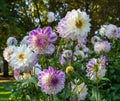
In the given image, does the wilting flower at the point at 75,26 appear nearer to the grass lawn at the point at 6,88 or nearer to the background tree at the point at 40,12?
the grass lawn at the point at 6,88

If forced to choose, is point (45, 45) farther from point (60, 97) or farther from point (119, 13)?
point (119, 13)

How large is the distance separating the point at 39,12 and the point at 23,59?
2385 centimetres

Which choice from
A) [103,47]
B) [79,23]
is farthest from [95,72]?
[103,47]

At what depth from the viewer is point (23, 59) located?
2373mm

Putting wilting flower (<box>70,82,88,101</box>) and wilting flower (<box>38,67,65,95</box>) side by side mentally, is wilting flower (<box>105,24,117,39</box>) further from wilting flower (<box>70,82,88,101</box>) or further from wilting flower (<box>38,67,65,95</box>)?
wilting flower (<box>38,67,65,95</box>)

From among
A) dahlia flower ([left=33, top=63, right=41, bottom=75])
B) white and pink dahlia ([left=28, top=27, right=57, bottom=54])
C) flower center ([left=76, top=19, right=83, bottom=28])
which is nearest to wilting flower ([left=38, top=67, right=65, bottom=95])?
white and pink dahlia ([left=28, top=27, right=57, bottom=54])

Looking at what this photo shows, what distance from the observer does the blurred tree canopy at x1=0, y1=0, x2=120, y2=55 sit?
2170cm

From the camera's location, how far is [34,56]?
2.38 meters

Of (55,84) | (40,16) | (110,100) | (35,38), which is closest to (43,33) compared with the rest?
(35,38)

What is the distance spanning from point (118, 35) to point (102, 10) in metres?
17.7

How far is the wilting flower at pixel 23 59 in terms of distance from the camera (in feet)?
7.72

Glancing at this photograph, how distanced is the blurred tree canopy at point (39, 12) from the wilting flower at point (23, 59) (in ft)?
54.2

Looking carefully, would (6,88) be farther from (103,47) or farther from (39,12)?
(39,12)

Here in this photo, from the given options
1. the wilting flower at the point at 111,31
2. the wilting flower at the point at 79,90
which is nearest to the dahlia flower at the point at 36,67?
the wilting flower at the point at 79,90
